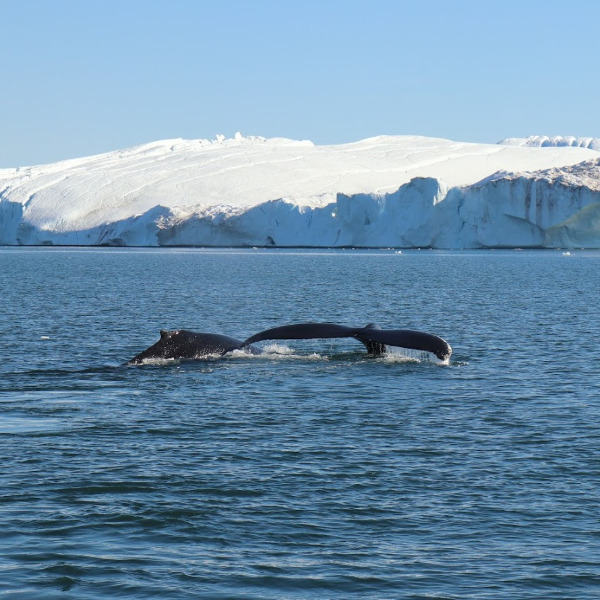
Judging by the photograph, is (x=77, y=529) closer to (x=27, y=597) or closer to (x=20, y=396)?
(x=27, y=597)

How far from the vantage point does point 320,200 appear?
133375 mm

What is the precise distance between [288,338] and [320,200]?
114 metres

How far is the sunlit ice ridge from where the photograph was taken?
4154 inches

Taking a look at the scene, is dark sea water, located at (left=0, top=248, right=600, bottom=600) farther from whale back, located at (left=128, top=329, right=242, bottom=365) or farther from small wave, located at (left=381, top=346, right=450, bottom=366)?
whale back, located at (left=128, top=329, right=242, bottom=365)

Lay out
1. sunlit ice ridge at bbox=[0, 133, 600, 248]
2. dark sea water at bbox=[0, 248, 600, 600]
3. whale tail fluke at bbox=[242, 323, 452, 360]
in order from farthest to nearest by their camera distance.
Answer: sunlit ice ridge at bbox=[0, 133, 600, 248]
whale tail fluke at bbox=[242, 323, 452, 360]
dark sea water at bbox=[0, 248, 600, 600]

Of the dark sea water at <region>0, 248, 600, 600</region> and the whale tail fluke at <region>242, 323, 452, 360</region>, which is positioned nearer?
the dark sea water at <region>0, 248, 600, 600</region>

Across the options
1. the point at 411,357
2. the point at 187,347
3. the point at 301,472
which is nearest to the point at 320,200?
the point at 411,357

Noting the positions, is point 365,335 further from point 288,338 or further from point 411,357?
point 411,357

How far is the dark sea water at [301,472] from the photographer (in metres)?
9.86

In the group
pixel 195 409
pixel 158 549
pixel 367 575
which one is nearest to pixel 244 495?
pixel 158 549

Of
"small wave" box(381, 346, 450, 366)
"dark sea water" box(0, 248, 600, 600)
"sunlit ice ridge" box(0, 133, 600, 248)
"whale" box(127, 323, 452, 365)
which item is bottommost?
"dark sea water" box(0, 248, 600, 600)

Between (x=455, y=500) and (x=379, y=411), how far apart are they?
17.5 feet

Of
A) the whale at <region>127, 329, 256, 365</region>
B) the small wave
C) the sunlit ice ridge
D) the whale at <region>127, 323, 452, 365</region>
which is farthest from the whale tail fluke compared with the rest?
the sunlit ice ridge

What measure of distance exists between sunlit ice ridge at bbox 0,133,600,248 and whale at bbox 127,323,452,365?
8138 cm
